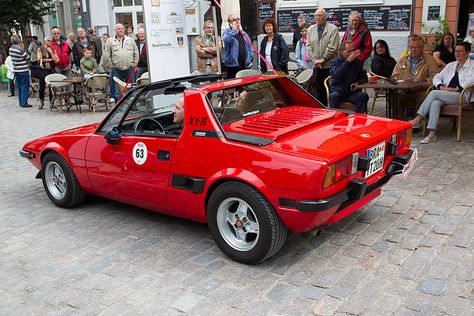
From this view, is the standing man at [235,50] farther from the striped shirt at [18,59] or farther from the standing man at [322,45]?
the striped shirt at [18,59]

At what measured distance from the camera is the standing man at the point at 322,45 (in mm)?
9242

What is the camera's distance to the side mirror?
15.9ft

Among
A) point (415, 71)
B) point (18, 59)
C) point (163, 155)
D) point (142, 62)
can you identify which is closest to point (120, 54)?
point (142, 62)

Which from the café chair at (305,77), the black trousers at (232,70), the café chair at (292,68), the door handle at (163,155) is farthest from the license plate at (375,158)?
the café chair at (292,68)

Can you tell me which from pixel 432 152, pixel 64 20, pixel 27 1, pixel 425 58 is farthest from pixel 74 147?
pixel 64 20

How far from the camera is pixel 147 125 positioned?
16.6 ft

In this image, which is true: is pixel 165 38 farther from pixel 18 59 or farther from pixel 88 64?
pixel 18 59

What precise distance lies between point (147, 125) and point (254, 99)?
1084 mm

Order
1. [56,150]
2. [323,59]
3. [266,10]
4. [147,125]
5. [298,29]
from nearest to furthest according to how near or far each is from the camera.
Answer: [147,125] < [56,150] < [323,59] < [298,29] < [266,10]

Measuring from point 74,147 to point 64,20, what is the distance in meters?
19.9

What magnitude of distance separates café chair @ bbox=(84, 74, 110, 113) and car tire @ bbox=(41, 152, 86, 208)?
6892 mm

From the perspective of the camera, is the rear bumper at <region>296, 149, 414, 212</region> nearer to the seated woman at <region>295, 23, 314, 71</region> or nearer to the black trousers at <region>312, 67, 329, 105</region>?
the black trousers at <region>312, 67, 329, 105</region>

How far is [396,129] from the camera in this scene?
448 centimetres

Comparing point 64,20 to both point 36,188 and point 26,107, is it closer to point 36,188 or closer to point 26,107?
point 26,107
